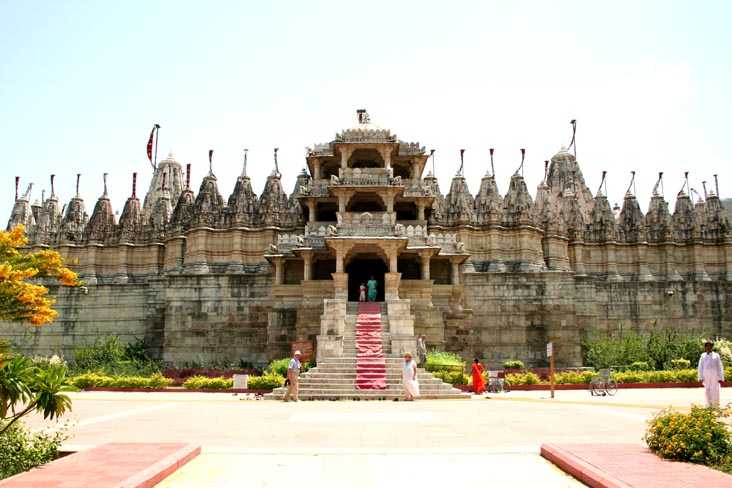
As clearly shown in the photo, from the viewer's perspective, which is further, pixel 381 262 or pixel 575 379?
Result: pixel 381 262

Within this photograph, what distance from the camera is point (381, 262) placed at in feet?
119

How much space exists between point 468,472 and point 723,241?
1538 inches

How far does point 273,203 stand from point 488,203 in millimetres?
12958

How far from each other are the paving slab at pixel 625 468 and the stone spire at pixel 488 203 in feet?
99.2

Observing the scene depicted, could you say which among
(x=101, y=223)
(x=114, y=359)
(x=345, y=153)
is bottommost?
(x=114, y=359)

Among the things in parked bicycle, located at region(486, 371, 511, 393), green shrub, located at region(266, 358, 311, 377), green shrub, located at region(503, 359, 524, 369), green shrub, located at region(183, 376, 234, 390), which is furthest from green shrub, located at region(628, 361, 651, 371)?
green shrub, located at region(183, 376, 234, 390)

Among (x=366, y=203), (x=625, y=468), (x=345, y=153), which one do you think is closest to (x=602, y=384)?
(x=366, y=203)

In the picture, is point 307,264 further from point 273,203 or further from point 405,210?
point 273,203

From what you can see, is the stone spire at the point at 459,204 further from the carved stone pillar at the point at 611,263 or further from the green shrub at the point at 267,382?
the green shrub at the point at 267,382

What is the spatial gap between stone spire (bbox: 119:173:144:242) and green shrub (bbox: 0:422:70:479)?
34858 mm

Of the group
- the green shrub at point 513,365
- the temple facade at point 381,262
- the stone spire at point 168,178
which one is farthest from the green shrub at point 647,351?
the stone spire at point 168,178

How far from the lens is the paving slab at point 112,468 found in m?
7.84

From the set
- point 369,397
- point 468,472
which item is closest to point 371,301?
point 369,397

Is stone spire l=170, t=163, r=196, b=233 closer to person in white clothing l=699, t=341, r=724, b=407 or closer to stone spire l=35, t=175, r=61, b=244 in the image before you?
stone spire l=35, t=175, r=61, b=244
